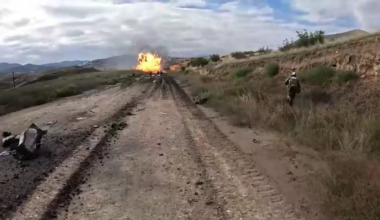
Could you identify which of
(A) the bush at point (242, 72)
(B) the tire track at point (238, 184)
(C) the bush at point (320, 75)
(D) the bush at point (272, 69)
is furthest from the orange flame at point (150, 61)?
(B) the tire track at point (238, 184)

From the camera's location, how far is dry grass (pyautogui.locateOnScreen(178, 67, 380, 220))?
6.87 m

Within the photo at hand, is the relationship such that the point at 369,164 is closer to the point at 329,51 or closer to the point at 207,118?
the point at 207,118

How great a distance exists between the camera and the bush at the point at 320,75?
20875mm

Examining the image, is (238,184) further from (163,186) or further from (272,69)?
(272,69)

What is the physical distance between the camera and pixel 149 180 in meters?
9.09

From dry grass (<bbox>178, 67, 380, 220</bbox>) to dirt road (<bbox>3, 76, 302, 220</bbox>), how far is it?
93 cm

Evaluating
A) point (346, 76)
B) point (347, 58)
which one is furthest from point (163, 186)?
point (347, 58)

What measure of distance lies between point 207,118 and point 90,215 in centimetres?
1134

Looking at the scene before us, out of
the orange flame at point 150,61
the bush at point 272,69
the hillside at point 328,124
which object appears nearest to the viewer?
the hillside at point 328,124

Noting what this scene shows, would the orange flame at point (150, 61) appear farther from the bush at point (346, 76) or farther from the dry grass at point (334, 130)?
the bush at point (346, 76)

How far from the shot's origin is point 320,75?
70.1 feet

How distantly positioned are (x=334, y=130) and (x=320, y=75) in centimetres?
1049

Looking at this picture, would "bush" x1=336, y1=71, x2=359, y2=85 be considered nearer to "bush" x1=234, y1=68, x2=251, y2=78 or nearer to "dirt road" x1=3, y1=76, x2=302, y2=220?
"dirt road" x1=3, y1=76, x2=302, y2=220

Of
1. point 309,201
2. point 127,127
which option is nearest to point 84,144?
point 127,127
